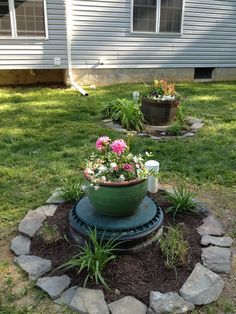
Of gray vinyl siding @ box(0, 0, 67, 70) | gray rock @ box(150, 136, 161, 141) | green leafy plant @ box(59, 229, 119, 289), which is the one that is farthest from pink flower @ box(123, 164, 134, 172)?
gray vinyl siding @ box(0, 0, 67, 70)

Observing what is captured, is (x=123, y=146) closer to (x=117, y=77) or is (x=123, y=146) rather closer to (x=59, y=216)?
(x=59, y=216)

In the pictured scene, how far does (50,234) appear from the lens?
2.40 m

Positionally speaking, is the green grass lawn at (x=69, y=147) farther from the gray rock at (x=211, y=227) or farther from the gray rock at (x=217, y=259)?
the gray rock at (x=217, y=259)

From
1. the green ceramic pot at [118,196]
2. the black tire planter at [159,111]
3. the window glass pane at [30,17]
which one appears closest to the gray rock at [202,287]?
the green ceramic pot at [118,196]

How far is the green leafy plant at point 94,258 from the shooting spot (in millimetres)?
2021

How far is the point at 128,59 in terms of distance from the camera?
8.65 metres

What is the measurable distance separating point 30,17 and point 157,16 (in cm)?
327

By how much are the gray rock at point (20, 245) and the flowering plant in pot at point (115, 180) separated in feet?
1.84

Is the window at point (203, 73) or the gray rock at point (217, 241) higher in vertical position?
the window at point (203, 73)

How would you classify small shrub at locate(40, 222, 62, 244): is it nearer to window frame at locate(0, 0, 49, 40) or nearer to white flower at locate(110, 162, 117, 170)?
white flower at locate(110, 162, 117, 170)

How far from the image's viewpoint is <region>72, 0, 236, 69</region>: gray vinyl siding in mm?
7953

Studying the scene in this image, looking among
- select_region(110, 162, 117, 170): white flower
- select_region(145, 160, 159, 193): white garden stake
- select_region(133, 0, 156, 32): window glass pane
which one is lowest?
select_region(145, 160, 159, 193): white garden stake

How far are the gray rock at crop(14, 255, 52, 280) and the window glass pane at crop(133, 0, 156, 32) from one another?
24.4 ft

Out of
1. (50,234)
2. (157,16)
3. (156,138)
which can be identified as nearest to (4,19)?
(157,16)
